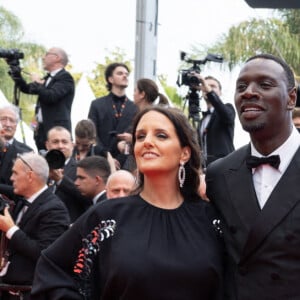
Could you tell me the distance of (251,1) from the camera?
6395 millimetres

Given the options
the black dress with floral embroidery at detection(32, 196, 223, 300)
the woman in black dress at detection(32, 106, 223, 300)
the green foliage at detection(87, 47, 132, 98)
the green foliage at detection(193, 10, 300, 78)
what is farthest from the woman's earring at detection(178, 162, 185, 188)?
the green foliage at detection(87, 47, 132, 98)

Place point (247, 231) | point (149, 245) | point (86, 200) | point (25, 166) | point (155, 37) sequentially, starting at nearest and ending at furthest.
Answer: point (247, 231), point (149, 245), point (25, 166), point (86, 200), point (155, 37)

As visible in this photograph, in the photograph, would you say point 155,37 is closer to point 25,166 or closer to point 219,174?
point 25,166

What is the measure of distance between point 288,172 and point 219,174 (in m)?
0.39

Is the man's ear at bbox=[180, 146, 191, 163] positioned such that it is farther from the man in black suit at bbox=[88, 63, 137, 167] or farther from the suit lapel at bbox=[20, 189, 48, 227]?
the man in black suit at bbox=[88, 63, 137, 167]

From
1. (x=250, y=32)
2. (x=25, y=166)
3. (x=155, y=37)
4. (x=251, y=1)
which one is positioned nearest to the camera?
(x=251, y=1)

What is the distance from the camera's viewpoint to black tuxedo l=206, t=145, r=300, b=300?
12.0 ft

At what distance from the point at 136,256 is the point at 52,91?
5492mm

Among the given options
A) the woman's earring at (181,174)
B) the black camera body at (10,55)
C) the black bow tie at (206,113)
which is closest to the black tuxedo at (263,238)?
the woman's earring at (181,174)

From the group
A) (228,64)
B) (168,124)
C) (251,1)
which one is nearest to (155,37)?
(228,64)

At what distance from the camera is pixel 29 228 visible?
6684 mm

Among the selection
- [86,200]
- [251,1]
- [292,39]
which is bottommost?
[86,200]

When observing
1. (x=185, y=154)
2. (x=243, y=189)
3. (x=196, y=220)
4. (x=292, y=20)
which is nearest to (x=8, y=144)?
(x=185, y=154)

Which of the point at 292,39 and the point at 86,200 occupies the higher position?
the point at 292,39
